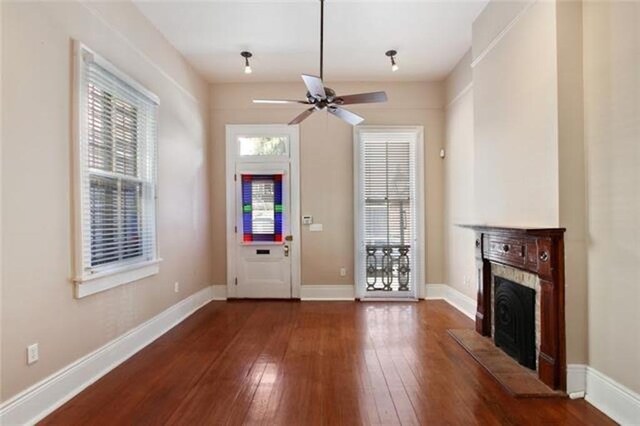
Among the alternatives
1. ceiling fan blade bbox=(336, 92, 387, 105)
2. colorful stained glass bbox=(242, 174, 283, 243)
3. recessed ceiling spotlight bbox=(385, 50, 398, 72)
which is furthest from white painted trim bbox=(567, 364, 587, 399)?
colorful stained glass bbox=(242, 174, 283, 243)

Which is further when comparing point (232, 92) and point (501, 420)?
point (232, 92)

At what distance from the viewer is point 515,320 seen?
10.1ft

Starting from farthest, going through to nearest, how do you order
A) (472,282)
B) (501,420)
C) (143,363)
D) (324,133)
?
(324,133) < (472,282) < (143,363) < (501,420)

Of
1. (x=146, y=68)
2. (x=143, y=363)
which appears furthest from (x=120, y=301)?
(x=146, y=68)

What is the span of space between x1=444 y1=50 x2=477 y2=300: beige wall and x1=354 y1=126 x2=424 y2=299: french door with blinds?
449 mm

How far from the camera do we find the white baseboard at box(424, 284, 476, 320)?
450 centimetres

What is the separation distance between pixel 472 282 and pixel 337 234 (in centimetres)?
202

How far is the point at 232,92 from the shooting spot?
5.59 meters

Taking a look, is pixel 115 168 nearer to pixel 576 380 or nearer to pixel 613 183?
pixel 613 183

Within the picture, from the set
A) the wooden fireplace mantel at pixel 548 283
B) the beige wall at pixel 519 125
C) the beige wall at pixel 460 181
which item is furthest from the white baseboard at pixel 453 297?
the wooden fireplace mantel at pixel 548 283

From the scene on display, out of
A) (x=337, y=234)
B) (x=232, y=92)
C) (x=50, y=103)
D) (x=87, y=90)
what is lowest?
(x=337, y=234)

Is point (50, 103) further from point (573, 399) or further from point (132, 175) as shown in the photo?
point (573, 399)

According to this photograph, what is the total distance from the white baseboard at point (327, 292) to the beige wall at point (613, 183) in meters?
3.35

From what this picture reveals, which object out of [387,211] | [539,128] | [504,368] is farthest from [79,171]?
[387,211]
